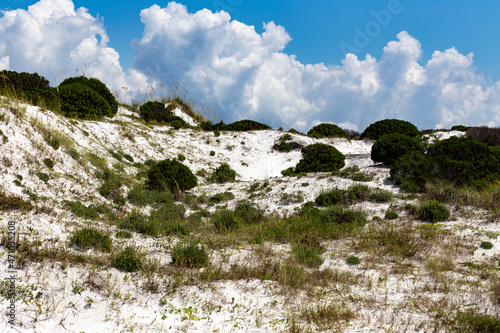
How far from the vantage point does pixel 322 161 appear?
18625mm

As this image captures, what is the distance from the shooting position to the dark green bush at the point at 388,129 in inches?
1069

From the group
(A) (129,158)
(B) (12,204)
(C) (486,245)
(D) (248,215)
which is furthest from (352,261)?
(A) (129,158)

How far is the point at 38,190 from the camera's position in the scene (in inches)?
349

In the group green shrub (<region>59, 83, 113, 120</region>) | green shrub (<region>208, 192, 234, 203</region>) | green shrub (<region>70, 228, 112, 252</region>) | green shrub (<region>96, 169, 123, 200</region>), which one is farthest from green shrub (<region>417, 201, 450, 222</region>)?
green shrub (<region>59, 83, 113, 120</region>)

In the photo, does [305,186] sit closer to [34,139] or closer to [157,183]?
[157,183]

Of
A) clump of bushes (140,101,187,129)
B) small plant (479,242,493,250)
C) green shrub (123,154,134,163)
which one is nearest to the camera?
small plant (479,242,493,250)

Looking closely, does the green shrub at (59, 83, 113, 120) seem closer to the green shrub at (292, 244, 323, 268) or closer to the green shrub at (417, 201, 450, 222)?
the green shrub at (292, 244, 323, 268)

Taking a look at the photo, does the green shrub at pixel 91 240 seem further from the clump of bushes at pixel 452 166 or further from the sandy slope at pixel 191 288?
the clump of bushes at pixel 452 166

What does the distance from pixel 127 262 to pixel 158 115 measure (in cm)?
2319

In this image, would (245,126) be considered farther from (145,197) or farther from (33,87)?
(145,197)

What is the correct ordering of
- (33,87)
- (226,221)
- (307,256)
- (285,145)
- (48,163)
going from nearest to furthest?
(307,256)
(226,221)
(48,163)
(33,87)
(285,145)

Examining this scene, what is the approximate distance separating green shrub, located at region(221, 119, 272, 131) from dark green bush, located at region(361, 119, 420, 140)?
1060 centimetres

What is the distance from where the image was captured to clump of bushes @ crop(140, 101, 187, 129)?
26.3 meters

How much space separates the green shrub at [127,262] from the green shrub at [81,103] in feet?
53.8
